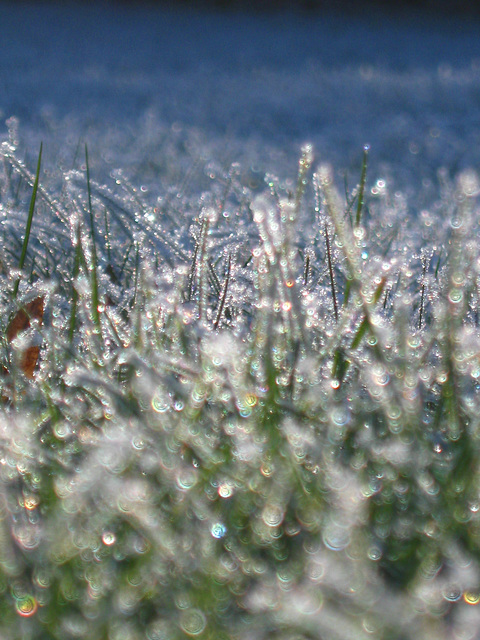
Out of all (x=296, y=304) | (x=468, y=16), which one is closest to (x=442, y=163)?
(x=296, y=304)

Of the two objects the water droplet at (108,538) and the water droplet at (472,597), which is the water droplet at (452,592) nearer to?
the water droplet at (472,597)

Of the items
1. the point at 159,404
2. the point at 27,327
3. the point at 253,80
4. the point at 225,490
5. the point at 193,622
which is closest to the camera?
the point at 193,622

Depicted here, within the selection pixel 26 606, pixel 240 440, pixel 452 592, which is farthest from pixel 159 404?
pixel 452 592

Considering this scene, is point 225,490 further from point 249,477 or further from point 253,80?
point 253,80

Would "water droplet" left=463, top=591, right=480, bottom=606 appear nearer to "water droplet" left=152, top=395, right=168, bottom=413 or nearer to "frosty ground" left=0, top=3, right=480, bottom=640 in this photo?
"frosty ground" left=0, top=3, right=480, bottom=640

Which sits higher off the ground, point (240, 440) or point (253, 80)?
point (253, 80)

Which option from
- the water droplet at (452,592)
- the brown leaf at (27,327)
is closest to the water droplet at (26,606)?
the water droplet at (452,592)

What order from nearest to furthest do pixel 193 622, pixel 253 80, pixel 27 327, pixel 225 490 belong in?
pixel 193 622
pixel 225 490
pixel 27 327
pixel 253 80

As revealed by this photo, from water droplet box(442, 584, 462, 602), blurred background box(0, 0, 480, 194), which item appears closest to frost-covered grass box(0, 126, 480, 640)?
water droplet box(442, 584, 462, 602)

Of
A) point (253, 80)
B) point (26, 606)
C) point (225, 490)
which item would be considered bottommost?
point (26, 606)

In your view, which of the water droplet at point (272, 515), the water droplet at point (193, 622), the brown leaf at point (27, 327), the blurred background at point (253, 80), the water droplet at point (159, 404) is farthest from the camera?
the blurred background at point (253, 80)

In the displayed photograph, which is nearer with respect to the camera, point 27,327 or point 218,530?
point 218,530
